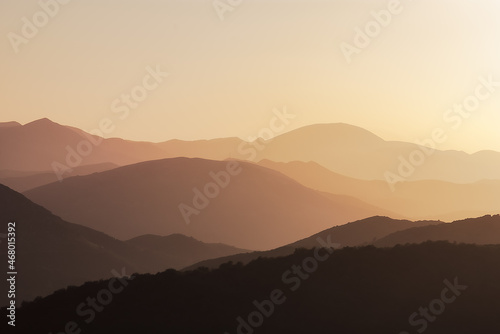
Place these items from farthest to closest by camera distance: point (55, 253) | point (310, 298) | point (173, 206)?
point (173, 206), point (55, 253), point (310, 298)

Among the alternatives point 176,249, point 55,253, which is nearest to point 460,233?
point 55,253

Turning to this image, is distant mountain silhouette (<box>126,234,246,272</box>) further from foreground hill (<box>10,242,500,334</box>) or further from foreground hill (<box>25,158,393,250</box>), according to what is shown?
foreground hill (<box>10,242,500,334</box>)

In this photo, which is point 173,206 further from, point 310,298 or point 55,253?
point 310,298

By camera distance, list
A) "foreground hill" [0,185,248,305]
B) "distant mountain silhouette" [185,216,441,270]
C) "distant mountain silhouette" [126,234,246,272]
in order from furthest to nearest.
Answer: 1. "distant mountain silhouette" [126,234,246,272]
2. "distant mountain silhouette" [185,216,441,270]
3. "foreground hill" [0,185,248,305]

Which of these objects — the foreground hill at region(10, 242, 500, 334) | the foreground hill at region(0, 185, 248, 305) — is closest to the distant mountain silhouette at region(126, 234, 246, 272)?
the foreground hill at region(0, 185, 248, 305)

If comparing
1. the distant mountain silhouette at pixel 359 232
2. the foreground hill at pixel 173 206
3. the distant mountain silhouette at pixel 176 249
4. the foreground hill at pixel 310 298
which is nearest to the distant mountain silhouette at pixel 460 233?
the distant mountain silhouette at pixel 359 232

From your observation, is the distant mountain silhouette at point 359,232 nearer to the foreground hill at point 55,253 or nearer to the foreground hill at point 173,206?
the foreground hill at point 55,253
